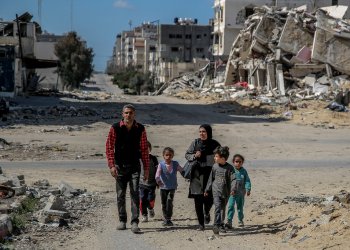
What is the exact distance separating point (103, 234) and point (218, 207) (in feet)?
5.28

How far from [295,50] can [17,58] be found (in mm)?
20043

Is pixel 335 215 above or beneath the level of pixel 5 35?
beneath

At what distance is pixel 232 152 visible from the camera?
21531 mm

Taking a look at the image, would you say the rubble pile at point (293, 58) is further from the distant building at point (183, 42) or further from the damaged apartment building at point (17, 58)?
the distant building at point (183, 42)

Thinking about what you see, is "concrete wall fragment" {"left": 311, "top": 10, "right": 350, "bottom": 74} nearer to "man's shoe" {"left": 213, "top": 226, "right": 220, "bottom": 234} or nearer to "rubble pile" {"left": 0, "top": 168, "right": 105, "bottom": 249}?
"rubble pile" {"left": 0, "top": 168, "right": 105, "bottom": 249}

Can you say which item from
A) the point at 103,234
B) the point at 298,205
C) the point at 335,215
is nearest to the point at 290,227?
the point at 335,215

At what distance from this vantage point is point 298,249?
8.15 meters

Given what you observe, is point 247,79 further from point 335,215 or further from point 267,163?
point 335,215

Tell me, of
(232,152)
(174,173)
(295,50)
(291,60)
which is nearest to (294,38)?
(295,50)

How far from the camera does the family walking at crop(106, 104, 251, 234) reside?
9.09 metres

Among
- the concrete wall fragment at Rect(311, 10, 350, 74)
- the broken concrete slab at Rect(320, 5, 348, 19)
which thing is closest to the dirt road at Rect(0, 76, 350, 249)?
the concrete wall fragment at Rect(311, 10, 350, 74)

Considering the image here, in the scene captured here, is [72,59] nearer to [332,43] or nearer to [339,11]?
[339,11]

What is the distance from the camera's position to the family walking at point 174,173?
29.8ft

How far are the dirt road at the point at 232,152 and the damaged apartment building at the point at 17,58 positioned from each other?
1042cm
